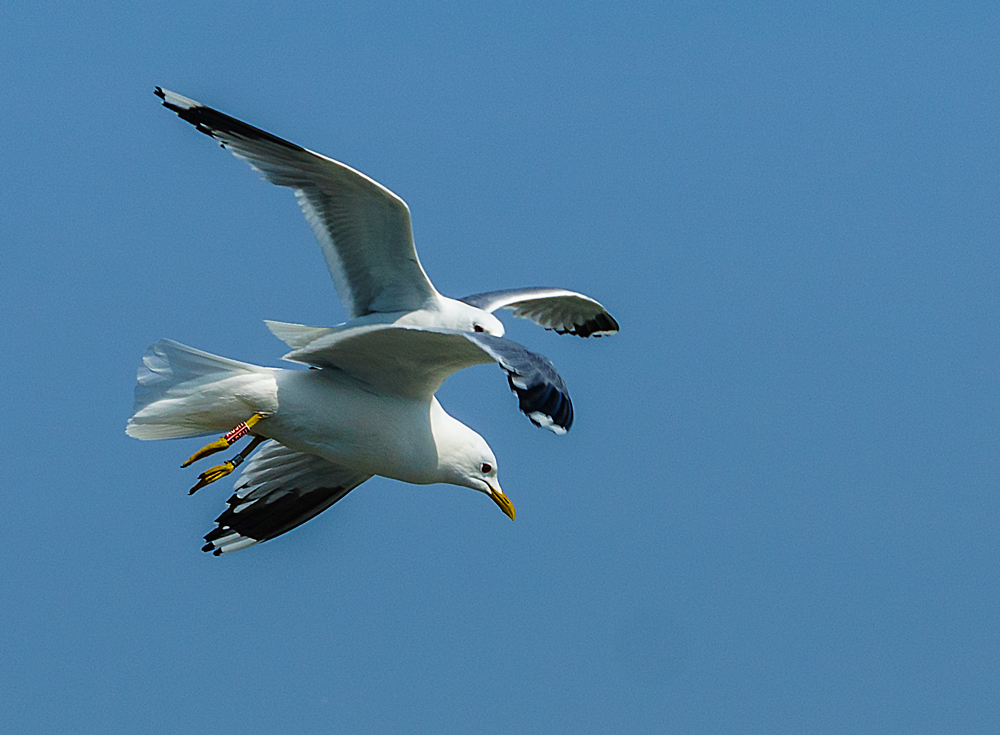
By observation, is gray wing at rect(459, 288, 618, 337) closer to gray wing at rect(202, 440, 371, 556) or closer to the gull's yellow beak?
gray wing at rect(202, 440, 371, 556)

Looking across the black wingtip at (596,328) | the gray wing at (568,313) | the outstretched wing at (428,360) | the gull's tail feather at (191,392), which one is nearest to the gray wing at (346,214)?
the outstretched wing at (428,360)

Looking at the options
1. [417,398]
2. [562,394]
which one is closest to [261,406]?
[417,398]

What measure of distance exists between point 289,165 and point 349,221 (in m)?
0.42

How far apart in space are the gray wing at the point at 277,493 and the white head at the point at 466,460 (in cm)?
101

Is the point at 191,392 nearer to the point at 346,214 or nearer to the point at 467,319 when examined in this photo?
the point at 346,214

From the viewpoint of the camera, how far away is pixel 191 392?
573 cm

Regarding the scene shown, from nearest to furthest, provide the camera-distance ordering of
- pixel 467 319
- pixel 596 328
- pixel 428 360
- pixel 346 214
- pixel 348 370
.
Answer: pixel 428 360
pixel 348 370
pixel 346 214
pixel 467 319
pixel 596 328

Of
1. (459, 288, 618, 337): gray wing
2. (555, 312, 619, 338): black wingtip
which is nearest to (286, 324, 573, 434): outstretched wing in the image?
(459, 288, 618, 337): gray wing

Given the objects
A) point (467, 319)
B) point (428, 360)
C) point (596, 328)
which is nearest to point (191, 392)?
point (428, 360)

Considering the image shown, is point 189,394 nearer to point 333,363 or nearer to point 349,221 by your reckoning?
point 333,363

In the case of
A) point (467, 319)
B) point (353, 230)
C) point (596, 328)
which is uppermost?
point (596, 328)

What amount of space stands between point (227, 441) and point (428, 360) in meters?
0.96

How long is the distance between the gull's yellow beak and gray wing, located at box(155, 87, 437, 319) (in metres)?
0.97

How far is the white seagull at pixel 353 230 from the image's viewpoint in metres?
5.73
